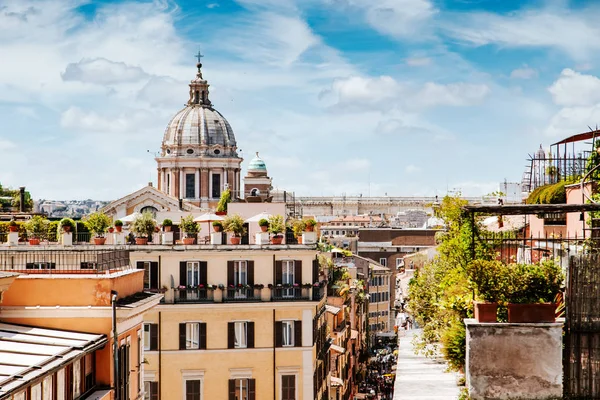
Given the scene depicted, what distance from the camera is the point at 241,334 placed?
35406 mm

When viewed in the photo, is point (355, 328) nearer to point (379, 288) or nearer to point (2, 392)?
point (379, 288)

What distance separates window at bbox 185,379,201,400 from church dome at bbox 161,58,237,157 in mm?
110113

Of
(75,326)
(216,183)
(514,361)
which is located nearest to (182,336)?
(75,326)

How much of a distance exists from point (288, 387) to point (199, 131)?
11108cm

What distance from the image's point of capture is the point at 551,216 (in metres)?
30.4

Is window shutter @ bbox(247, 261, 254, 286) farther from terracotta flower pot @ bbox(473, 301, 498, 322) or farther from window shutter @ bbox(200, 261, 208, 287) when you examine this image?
terracotta flower pot @ bbox(473, 301, 498, 322)

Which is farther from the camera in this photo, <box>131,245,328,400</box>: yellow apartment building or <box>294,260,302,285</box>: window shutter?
<box>294,260,302,285</box>: window shutter

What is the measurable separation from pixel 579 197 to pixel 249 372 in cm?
1232

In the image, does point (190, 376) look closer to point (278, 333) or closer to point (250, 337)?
point (250, 337)

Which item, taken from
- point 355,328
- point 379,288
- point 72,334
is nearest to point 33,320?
point 72,334

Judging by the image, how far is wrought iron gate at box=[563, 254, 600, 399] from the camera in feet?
50.5

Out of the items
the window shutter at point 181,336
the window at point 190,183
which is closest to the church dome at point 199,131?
the window at point 190,183

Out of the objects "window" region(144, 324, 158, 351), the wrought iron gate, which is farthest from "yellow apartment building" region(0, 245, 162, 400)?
"window" region(144, 324, 158, 351)

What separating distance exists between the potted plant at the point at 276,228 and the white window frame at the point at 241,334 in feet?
10.1
